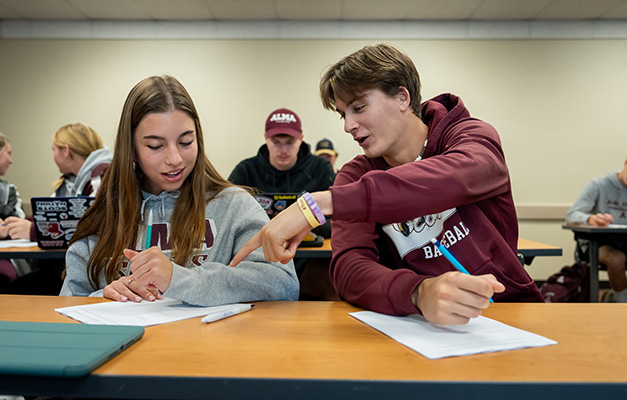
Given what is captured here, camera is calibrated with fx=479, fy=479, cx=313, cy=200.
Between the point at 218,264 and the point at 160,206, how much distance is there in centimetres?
40

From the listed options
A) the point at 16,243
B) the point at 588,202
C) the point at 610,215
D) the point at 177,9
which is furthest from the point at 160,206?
the point at 177,9

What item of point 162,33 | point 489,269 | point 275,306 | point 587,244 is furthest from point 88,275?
point 162,33

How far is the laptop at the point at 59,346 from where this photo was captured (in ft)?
1.86

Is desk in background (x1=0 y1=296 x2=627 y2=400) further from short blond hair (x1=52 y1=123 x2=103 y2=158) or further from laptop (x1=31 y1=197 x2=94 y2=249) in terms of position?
short blond hair (x1=52 y1=123 x2=103 y2=158)

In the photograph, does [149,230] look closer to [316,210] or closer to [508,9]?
[316,210]

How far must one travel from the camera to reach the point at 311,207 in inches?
32.6

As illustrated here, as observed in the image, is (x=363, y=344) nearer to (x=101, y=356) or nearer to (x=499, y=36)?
(x=101, y=356)

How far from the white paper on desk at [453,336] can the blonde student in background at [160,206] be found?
0.56 m

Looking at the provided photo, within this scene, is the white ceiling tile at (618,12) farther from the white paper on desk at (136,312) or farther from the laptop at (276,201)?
the white paper on desk at (136,312)

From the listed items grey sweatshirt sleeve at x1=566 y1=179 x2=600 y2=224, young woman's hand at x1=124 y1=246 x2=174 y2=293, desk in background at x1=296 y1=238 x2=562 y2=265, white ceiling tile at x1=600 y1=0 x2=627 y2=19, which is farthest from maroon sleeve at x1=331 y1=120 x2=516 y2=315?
white ceiling tile at x1=600 y1=0 x2=627 y2=19

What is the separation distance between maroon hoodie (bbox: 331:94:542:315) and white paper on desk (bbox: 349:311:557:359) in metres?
0.06

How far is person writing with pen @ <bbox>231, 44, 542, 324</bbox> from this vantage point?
0.84m

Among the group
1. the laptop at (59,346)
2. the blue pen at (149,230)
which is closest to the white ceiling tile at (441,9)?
the blue pen at (149,230)

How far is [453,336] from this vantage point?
750 millimetres
